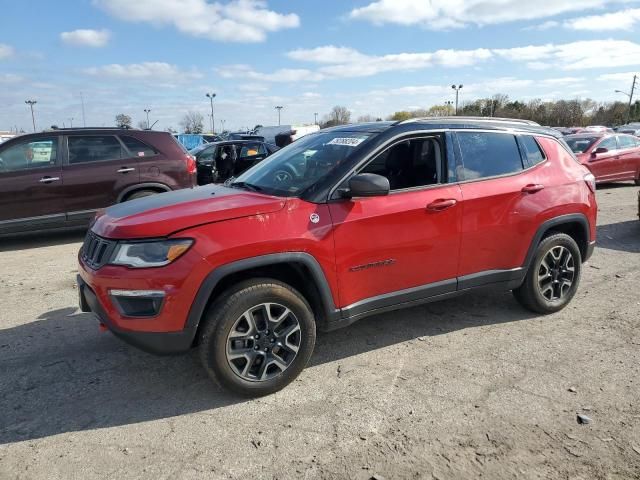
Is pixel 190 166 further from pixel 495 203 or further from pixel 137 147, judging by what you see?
pixel 495 203

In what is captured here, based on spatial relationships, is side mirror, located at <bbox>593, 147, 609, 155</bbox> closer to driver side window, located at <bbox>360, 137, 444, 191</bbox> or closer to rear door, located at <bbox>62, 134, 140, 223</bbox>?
driver side window, located at <bbox>360, 137, 444, 191</bbox>

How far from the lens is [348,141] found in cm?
383

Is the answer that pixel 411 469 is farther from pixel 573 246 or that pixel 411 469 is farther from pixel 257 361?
pixel 573 246

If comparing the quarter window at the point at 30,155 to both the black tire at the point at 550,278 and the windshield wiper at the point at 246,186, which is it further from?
the black tire at the point at 550,278

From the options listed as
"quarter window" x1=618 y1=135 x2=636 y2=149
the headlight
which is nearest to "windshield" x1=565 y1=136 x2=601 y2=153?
"quarter window" x1=618 y1=135 x2=636 y2=149

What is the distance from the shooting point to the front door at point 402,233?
339 cm

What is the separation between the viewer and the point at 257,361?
3221 mm

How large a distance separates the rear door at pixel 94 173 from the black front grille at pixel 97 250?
4789mm

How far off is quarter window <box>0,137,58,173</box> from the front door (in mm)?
6104

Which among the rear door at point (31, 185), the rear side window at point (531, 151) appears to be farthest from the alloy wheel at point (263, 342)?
the rear door at point (31, 185)

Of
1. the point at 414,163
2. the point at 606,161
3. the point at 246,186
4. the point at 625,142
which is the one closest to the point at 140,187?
the point at 246,186

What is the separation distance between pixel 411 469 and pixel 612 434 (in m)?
1.23

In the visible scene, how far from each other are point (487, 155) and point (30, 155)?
6869 mm

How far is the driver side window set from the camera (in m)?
3.84
